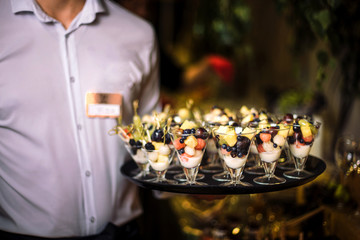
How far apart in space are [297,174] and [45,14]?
119cm

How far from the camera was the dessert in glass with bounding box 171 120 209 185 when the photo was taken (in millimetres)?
Answer: 1311

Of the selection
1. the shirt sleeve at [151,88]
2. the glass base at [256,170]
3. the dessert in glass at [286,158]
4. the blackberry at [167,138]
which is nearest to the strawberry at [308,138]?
the dessert in glass at [286,158]

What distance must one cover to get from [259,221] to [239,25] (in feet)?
6.28

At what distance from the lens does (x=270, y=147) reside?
136 centimetres

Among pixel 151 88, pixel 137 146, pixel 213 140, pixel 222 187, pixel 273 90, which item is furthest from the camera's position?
pixel 273 90

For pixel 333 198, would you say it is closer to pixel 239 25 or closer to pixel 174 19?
pixel 239 25

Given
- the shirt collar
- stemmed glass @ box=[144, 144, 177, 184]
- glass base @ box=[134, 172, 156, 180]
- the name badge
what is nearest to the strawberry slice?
stemmed glass @ box=[144, 144, 177, 184]

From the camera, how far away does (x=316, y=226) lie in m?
1.67

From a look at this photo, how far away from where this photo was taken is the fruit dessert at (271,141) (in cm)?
133

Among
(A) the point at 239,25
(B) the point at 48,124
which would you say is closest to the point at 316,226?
(B) the point at 48,124

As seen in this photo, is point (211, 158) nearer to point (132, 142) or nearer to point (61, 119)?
point (132, 142)

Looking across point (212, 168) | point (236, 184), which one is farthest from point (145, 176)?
point (236, 184)

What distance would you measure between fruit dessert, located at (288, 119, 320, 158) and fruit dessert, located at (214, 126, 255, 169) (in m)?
0.22

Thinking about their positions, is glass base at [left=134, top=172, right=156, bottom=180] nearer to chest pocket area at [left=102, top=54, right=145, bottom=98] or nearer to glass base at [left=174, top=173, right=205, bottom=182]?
glass base at [left=174, top=173, right=205, bottom=182]
